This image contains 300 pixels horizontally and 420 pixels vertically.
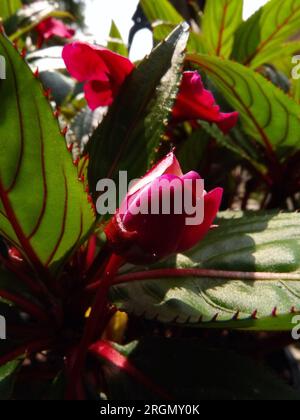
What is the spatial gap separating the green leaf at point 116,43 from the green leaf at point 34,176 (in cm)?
53

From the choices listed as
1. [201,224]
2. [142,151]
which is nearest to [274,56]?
[142,151]

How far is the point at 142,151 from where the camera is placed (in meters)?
0.55

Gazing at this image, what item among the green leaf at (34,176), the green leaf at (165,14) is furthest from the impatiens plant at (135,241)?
the green leaf at (165,14)

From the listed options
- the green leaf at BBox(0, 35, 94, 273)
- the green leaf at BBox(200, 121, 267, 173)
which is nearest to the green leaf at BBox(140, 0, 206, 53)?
the green leaf at BBox(200, 121, 267, 173)

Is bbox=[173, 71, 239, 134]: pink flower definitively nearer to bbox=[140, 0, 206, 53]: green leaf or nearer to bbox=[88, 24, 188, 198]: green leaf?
bbox=[88, 24, 188, 198]: green leaf

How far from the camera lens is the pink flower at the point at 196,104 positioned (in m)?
0.58

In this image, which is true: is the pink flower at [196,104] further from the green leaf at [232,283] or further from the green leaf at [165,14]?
the green leaf at [165,14]

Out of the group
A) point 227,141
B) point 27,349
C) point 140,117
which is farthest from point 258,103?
point 27,349

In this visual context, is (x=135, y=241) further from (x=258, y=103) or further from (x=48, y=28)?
(x=48, y=28)

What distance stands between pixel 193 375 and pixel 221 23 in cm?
70

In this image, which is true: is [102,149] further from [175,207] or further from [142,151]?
[175,207]

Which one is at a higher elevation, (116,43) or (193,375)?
(116,43)

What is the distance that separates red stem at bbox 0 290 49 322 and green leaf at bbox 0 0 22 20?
81 centimetres

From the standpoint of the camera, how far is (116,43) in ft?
3.05
